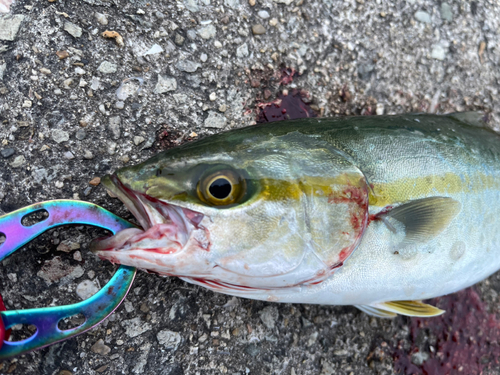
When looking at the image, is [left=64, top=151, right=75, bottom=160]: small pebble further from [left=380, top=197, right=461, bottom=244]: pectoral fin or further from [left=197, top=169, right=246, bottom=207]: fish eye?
[left=380, top=197, right=461, bottom=244]: pectoral fin

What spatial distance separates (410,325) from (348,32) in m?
2.03

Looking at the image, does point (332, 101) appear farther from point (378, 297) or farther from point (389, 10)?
point (378, 297)

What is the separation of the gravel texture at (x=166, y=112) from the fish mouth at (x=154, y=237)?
0.46 m

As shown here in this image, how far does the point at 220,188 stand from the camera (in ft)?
4.77

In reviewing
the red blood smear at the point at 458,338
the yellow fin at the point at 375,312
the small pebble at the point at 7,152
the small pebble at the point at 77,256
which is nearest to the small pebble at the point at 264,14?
the small pebble at the point at 7,152

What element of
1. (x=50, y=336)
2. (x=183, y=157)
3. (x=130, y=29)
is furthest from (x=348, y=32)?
(x=50, y=336)

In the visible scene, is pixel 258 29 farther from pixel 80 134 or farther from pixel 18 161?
pixel 18 161

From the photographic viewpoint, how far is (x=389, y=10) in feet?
8.44

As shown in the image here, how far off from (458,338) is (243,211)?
2.10m

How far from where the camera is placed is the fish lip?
144cm

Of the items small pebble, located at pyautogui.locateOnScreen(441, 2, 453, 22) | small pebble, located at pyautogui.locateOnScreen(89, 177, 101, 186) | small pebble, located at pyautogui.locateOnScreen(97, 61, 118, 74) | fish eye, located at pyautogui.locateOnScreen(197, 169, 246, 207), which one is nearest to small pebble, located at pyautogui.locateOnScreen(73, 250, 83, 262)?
small pebble, located at pyautogui.locateOnScreen(89, 177, 101, 186)

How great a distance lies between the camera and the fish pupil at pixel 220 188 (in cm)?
145

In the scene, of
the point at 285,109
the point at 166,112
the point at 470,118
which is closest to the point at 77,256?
the point at 166,112

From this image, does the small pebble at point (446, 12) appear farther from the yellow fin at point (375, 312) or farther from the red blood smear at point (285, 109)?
the yellow fin at point (375, 312)
